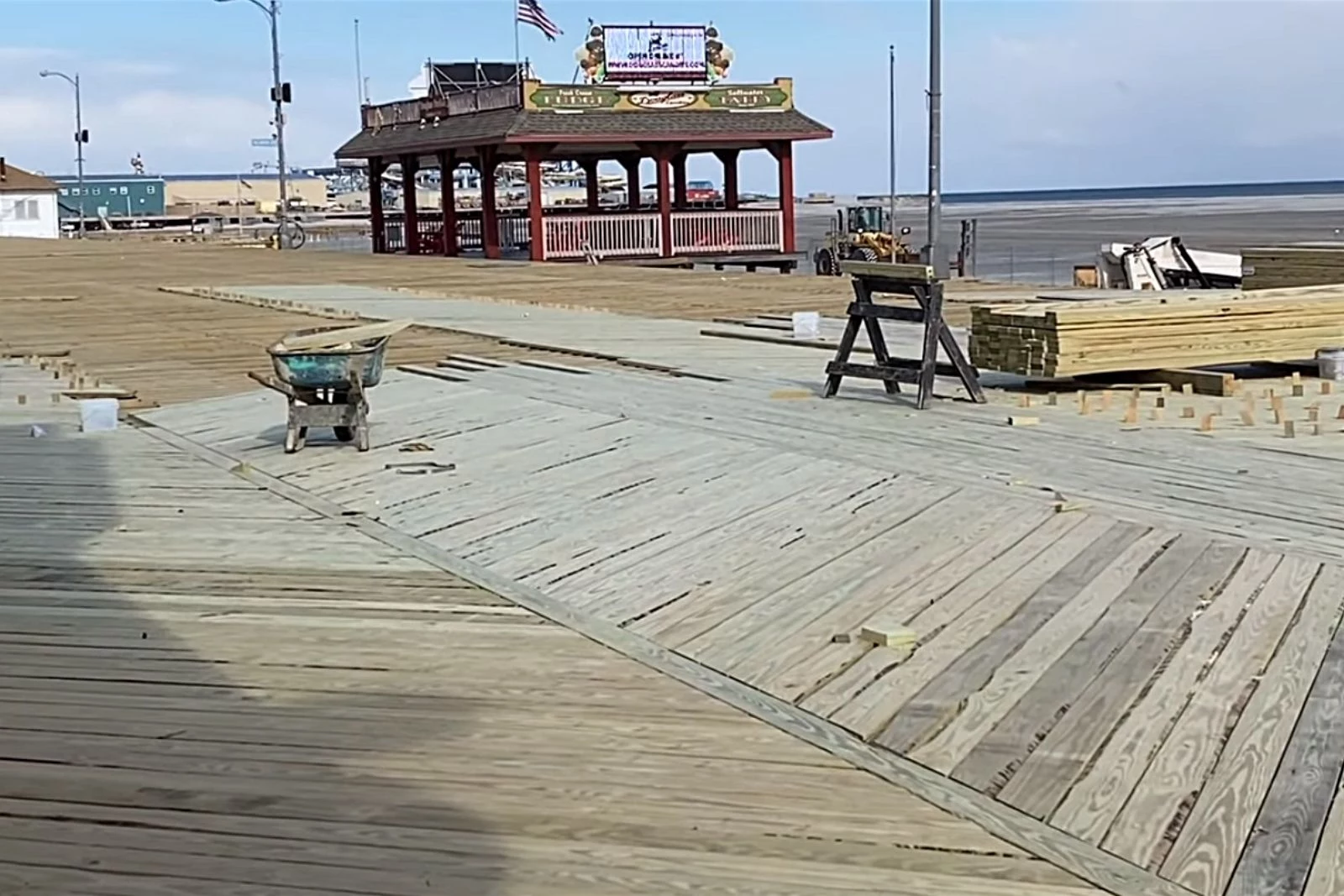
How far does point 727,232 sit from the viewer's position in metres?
34.9

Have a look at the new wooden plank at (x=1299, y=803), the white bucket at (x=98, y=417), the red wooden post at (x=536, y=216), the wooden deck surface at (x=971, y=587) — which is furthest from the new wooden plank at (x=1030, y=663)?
the red wooden post at (x=536, y=216)

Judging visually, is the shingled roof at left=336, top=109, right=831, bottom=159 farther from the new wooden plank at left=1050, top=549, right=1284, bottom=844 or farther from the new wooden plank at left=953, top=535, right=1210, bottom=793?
the new wooden plank at left=1050, top=549, right=1284, bottom=844

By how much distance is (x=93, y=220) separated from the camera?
314 feet

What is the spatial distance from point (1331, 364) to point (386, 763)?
337 inches

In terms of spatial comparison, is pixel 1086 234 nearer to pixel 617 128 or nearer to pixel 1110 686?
pixel 617 128

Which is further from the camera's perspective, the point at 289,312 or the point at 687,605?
the point at 289,312

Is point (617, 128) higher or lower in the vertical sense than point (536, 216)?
higher

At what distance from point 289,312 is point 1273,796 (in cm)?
1622

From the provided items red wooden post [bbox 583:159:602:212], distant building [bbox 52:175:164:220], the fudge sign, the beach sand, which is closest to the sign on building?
the fudge sign

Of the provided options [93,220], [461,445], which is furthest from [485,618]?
[93,220]

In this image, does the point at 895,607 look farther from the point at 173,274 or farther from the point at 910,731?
the point at 173,274

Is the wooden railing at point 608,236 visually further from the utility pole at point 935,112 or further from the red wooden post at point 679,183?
the utility pole at point 935,112

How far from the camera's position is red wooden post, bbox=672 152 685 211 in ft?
125

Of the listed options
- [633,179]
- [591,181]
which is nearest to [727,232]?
[633,179]
